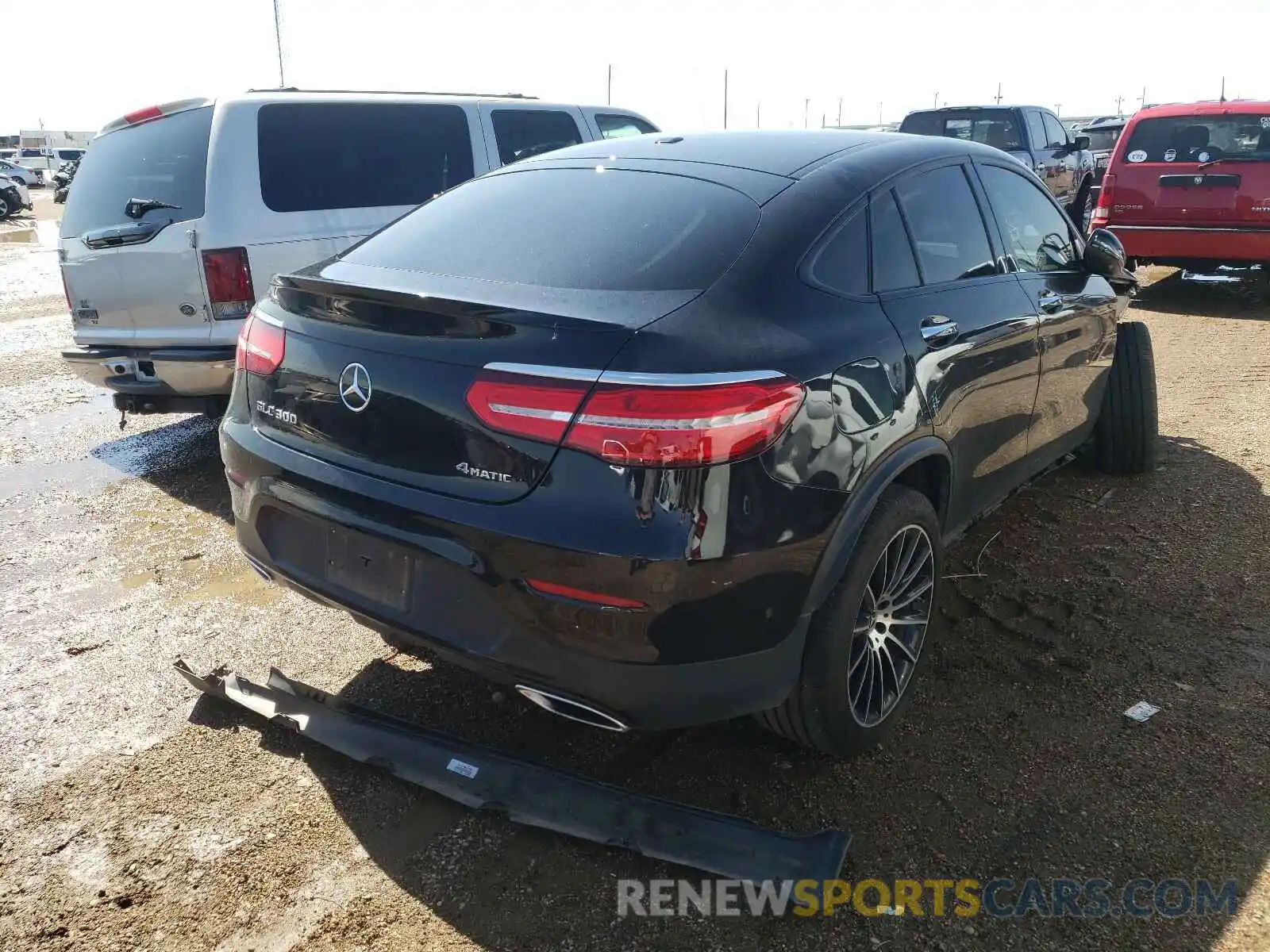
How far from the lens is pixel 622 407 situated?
2035 millimetres

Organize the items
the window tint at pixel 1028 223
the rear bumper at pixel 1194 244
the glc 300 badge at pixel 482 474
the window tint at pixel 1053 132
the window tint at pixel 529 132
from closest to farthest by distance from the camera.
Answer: the glc 300 badge at pixel 482 474
the window tint at pixel 1028 223
the window tint at pixel 529 132
the rear bumper at pixel 1194 244
the window tint at pixel 1053 132

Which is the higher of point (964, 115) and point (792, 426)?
point (964, 115)

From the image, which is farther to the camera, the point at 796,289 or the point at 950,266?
the point at 950,266

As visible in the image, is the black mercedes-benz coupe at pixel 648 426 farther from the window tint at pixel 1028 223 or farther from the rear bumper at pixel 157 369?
the rear bumper at pixel 157 369

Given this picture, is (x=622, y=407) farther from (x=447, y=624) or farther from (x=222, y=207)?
(x=222, y=207)

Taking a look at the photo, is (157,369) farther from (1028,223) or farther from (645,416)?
(1028,223)

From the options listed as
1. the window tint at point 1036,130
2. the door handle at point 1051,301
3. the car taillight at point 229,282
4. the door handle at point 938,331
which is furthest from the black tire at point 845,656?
the window tint at point 1036,130

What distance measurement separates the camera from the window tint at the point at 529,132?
21.0 ft

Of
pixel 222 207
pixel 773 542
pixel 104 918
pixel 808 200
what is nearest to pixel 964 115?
pixel 222 207

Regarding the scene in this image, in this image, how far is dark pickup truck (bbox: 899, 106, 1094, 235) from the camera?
39.5ft

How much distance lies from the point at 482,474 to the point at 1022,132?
12.0 m

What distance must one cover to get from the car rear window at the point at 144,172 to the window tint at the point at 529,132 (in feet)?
6.47

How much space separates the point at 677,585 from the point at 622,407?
0.41m
